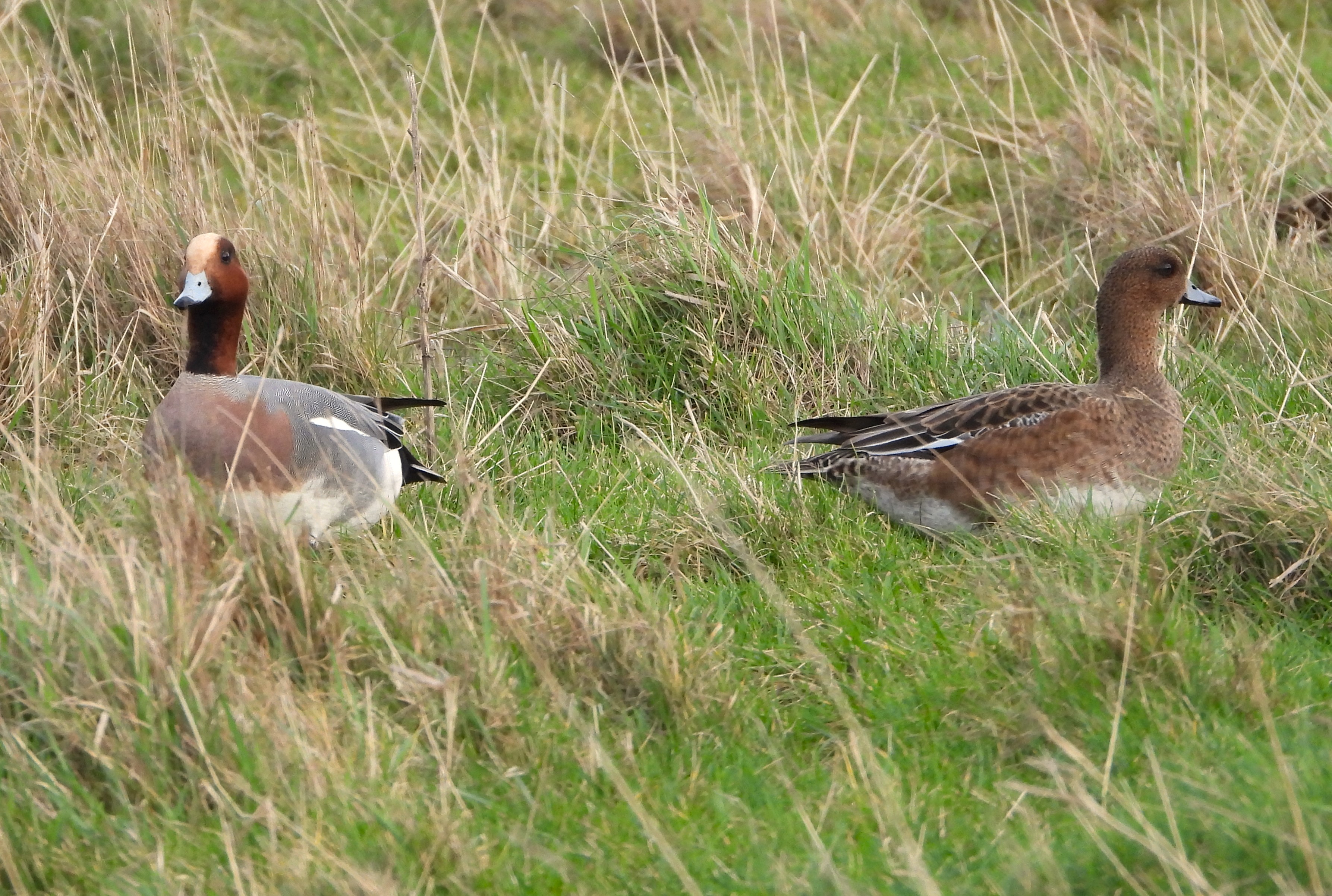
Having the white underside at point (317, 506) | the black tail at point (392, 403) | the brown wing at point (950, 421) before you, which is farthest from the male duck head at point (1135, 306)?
the white underside at point (317, 506)

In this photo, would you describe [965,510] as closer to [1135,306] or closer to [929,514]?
[929,514]

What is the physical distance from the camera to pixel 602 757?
8.91 ft

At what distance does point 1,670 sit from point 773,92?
4804mm

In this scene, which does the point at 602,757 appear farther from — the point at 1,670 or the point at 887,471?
the point at 887,471

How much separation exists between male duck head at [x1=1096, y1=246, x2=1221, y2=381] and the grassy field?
0.27 meters

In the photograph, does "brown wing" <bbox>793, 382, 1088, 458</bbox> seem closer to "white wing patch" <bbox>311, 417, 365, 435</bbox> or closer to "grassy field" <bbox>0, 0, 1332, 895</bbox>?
"grassy field" <bbox>0, 0, 1332, 895</bbox>

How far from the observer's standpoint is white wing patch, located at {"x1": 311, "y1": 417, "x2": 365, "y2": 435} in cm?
407

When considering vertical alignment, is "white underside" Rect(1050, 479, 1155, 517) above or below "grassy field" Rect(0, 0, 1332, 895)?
below

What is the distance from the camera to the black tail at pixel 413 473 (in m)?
4.38

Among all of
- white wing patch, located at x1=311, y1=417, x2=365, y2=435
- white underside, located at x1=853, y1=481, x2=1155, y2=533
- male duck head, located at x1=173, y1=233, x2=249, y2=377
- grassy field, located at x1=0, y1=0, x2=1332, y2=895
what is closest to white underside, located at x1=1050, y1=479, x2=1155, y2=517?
white underside, located at x1=853, y1=481, x2=1155, y2=533

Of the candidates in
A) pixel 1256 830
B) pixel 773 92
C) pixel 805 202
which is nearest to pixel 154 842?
pixel 1256 830

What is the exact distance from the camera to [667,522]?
3.91 m

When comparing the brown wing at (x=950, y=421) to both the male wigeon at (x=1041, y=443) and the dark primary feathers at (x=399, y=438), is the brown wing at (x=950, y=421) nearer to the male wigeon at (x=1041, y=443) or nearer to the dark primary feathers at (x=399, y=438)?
the male wigeon at (x=1041, y=443)

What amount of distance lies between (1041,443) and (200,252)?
2182mm
